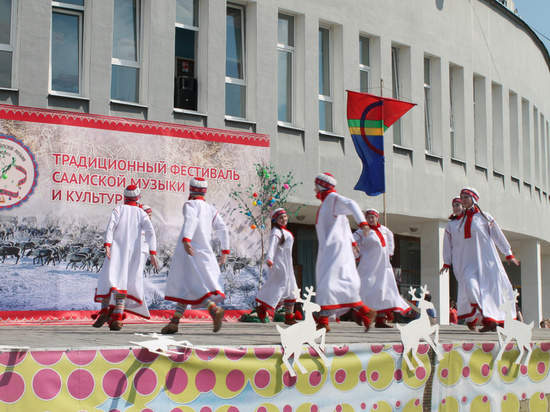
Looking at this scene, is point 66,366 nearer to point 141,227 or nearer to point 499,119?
point 141,227

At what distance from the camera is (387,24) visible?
21641 millimetres

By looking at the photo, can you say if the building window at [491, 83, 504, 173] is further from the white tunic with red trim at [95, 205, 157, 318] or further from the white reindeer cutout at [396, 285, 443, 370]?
the white reindeer cutout at [396, 285, 443, 370]

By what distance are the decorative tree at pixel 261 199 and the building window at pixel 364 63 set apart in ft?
14.9

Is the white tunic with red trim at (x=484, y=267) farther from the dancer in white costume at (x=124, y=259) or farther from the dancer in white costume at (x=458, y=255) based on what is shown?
the dancer in white costume at (x=124, y=259)

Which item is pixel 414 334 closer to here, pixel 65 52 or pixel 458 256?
pixel 458 256

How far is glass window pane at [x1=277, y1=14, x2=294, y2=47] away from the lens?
19906mm

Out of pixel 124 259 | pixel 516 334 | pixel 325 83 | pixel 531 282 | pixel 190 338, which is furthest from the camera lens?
pixel 531 282

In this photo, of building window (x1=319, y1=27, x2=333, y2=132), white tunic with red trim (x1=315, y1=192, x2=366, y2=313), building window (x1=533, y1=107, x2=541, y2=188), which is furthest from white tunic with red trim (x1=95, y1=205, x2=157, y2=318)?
building window (x1=533, y1=107, x2=541, y2=188)

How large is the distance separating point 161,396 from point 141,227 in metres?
5.72

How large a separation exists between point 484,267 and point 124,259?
5.09 m

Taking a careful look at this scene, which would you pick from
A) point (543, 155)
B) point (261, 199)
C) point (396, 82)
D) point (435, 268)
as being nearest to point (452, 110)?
point (396, 82)

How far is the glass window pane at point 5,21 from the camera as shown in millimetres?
16250

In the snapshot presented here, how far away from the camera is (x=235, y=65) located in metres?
19.1

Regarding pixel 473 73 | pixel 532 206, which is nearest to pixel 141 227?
pixel 473 73
